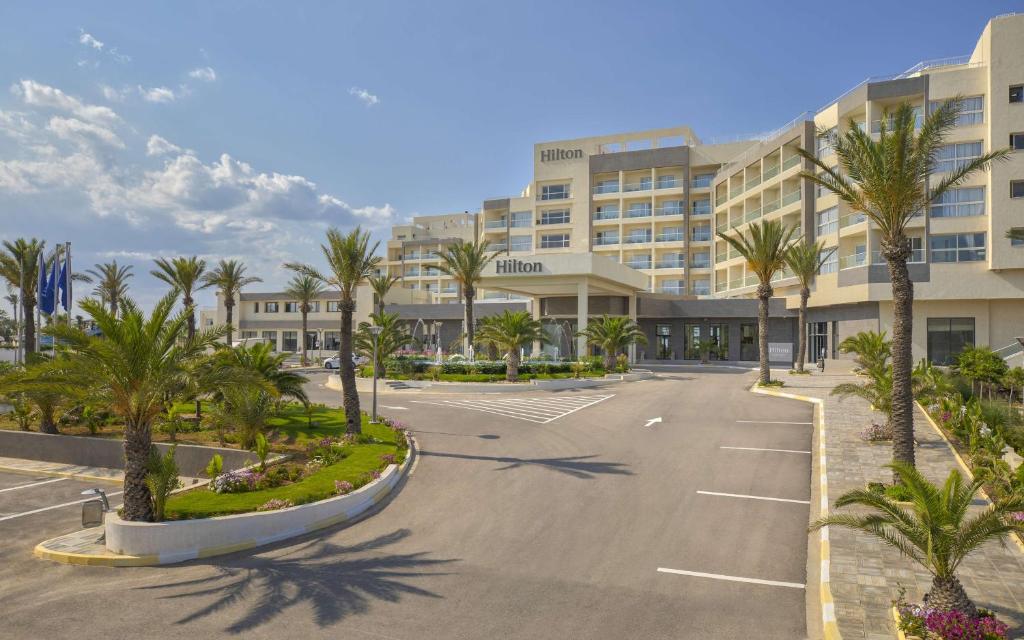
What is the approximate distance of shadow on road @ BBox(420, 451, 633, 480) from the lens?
49.1 ft

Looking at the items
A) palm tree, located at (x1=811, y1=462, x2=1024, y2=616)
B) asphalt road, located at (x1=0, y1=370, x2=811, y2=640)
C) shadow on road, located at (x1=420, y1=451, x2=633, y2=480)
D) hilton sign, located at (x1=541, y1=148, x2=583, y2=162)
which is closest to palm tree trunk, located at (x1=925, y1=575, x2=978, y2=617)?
palm tree, located at (x1=811, y1=462, x2=1024, y2=616)

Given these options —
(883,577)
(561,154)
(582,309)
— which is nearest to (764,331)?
(582,309)

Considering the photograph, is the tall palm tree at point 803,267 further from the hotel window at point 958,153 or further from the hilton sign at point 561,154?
the hilton sign at point 561,154

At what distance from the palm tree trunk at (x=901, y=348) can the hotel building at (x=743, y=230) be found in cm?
1330

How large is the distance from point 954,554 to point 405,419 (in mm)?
18774

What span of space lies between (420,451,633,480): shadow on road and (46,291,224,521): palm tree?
783 centimetres

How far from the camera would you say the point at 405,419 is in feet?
76.5

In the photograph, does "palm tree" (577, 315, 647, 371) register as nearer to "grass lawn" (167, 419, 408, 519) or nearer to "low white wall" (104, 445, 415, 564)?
"grass lawn" (167, 419, 408, 519)

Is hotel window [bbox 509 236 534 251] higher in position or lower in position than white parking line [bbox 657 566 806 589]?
higher

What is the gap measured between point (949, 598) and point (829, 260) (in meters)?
43.7

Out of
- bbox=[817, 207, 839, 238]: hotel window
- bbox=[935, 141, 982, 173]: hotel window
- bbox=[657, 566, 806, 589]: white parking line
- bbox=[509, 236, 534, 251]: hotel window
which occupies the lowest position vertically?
bbox=[657, 566, 806, 589]: white parking line

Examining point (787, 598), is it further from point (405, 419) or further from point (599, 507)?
point (405, 419)

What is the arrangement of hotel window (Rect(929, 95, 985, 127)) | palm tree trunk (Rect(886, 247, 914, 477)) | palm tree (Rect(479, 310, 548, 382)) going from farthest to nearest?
1. hotel window (Rect(929, 95, 985, 127))
2. palm tree (Rect(479, 310, 548, 382))
3. palm tree trunk (Rect(886, 247, 914, 477))

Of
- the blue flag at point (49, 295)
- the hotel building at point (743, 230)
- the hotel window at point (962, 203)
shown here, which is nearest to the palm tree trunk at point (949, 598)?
the hotel building at point (743, 230)
